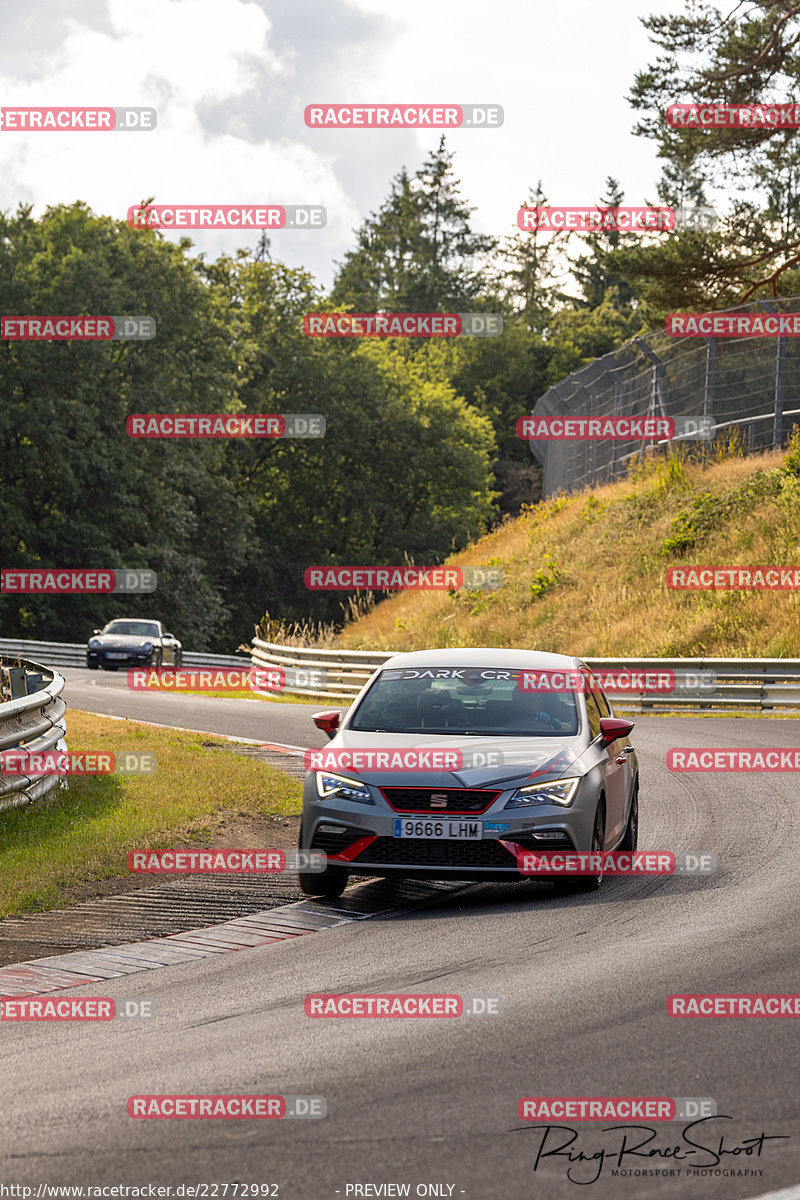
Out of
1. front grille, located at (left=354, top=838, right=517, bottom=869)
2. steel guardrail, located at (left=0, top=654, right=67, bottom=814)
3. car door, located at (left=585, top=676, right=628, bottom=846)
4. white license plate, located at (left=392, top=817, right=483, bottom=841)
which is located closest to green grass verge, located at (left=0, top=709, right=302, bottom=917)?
steel guardrail, located at (left=0, top=654, right=67, bottom=814)

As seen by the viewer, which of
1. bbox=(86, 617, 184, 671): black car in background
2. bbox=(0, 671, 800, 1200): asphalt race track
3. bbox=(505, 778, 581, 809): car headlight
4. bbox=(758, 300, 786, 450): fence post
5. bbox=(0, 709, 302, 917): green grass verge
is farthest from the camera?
bbox=(86, 617, 184, 671): black car in background

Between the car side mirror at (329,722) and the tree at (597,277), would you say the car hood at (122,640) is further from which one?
the tree at (597,277)

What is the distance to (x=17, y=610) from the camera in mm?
53938

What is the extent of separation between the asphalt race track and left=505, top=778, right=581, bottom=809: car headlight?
24.2 inches

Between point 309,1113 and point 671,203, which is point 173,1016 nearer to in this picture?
point 309,1113

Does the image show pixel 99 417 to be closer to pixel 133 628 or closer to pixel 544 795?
pixel 133 628

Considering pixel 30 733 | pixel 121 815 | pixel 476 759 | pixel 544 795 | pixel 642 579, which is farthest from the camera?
pixel 642 579

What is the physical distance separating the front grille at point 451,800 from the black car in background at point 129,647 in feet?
101

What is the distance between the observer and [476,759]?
28.7ft

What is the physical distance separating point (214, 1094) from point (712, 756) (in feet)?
39.5

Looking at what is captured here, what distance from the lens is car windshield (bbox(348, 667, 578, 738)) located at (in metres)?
9.41

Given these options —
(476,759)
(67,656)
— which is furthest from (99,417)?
(476,759)

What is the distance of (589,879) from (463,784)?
1.06m

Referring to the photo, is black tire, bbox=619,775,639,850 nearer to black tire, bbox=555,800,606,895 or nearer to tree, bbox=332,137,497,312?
black tire, bbox=555,800,606,895
